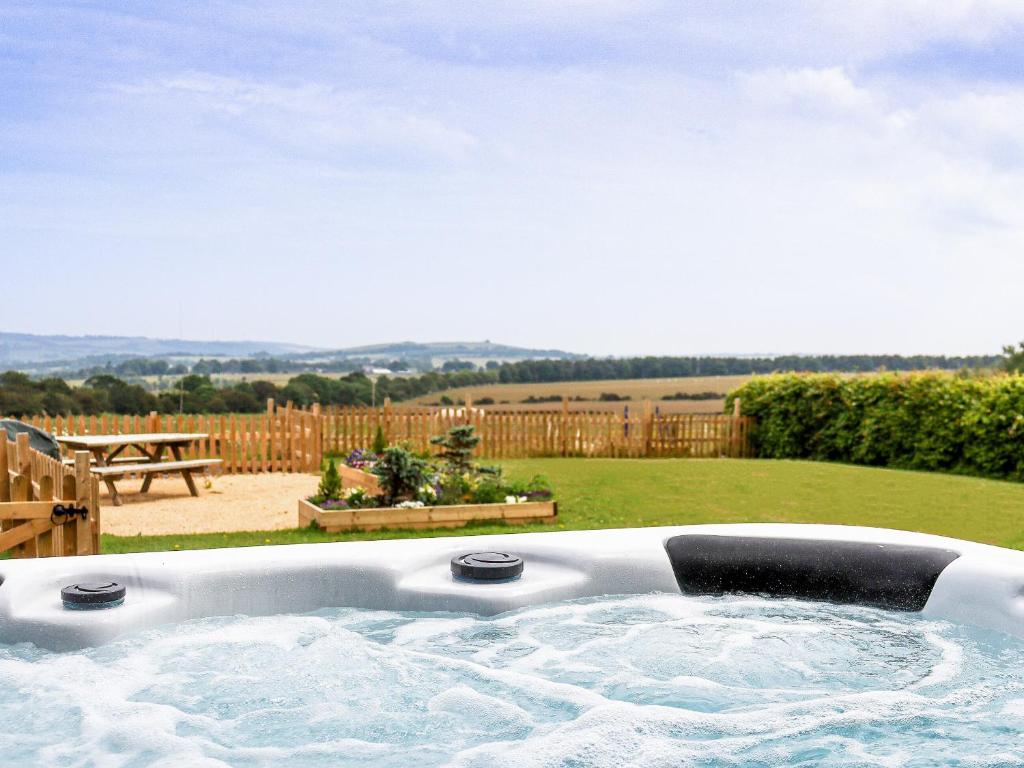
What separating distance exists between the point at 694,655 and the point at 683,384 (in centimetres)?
1950

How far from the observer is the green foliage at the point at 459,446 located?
32.3 ft

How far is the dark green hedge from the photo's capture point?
14.5 meters

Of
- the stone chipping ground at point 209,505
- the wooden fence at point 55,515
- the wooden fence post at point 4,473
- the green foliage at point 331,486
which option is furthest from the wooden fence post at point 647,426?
the wooden fence at point 55,515

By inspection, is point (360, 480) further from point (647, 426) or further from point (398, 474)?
point (647, 426)

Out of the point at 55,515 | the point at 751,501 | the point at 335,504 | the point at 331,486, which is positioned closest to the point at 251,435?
the point at 331,486

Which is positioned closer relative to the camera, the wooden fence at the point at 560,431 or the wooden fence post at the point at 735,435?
the wooden fence at the point at 560,431

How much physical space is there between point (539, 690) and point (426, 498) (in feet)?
16.9

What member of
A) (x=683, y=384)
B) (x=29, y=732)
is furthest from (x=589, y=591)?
(x=683, y=384)

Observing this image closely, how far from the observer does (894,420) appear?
633 inches

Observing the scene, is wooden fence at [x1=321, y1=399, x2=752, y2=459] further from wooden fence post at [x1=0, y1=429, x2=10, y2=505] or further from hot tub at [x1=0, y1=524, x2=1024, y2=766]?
hot tub at [x1=0, y1=524, x2=1024, y2=766]

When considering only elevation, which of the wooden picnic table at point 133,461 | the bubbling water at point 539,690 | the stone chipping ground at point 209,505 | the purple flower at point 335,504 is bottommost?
the stone chipping ground at point 209,505

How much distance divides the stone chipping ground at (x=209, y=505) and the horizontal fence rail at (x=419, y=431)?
598 millimetres

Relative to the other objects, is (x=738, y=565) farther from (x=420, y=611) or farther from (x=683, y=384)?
(x=683, y=384)

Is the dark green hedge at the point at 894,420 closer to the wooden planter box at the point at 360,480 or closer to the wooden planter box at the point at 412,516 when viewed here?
the wooden planter box at the point at 412,516
